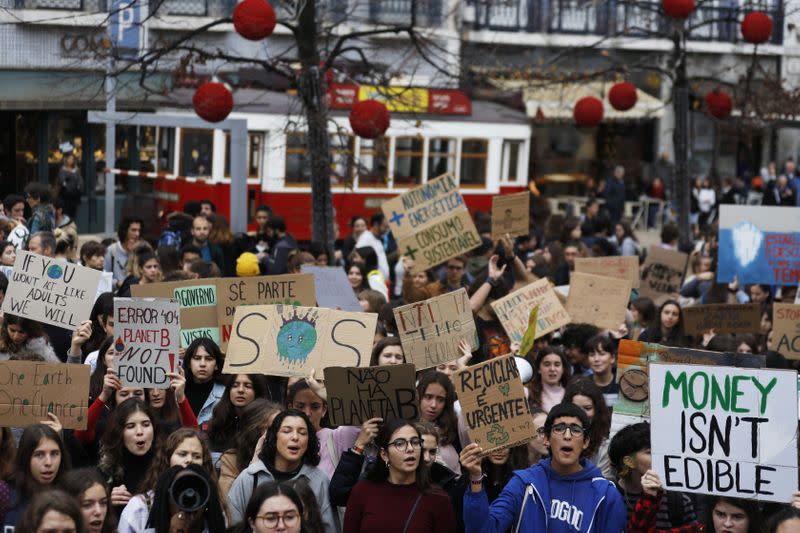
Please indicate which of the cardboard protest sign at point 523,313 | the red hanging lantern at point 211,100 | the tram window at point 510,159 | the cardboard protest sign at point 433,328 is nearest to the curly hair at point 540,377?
the cardboard protest sign at point 433,328

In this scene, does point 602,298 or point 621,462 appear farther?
point 602,298

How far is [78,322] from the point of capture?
9.46 meters

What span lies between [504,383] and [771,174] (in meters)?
22.8

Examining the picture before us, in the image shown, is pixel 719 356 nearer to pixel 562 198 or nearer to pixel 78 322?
pixel 78 322

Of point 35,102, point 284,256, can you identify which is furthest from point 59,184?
point 284,256

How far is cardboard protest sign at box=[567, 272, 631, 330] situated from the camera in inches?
447

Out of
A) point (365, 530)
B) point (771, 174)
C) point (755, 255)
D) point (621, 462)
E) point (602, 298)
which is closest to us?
point (365, 530)

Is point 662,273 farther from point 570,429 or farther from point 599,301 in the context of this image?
point 570,429

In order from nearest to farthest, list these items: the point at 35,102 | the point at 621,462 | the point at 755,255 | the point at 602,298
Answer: the point at 621,462
the point at 602,298
the point at 755,255
the point at 35,102

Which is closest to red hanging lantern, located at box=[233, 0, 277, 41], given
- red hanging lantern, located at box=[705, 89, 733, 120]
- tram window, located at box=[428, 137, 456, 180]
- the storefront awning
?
red hanging lantern, located at box=[705, 89, 733, 120]

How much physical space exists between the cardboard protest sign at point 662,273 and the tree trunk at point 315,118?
10.3 ft

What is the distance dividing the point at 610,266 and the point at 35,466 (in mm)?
7149

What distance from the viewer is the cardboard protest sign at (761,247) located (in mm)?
13375

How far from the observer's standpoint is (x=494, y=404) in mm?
7145
